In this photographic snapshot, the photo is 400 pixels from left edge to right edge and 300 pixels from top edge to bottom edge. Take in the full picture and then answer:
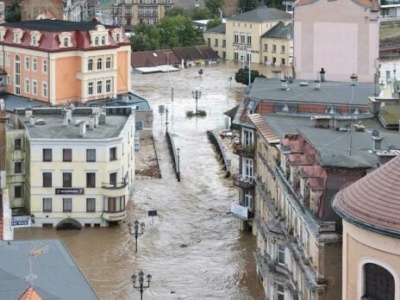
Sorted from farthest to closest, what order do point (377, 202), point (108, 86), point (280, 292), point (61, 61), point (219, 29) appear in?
point (219, 29) → point (108, 86) → point (61, 61) → point (280, 292) → point (377, 202)

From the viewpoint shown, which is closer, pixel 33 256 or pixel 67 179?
pixel 33 256

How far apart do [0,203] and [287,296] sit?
30.1ft

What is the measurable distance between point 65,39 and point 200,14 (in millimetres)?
47998

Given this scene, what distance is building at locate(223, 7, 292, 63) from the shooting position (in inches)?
3339

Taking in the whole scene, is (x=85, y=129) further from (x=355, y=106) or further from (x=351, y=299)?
(x=351, y=299)

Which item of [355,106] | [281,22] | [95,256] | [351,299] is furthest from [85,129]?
[281,22]

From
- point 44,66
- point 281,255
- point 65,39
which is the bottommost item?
point 281,255

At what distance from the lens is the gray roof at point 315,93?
120 ft

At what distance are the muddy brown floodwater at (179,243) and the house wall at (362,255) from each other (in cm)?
1202

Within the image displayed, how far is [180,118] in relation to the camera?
60844 mm

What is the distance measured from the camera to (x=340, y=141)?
2719 cm

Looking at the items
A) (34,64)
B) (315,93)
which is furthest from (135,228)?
(34,64)

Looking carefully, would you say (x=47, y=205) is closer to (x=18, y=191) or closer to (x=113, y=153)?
(x=18, y=191)

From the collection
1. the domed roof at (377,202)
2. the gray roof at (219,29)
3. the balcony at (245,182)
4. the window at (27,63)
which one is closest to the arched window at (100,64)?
the window at (27,63)
